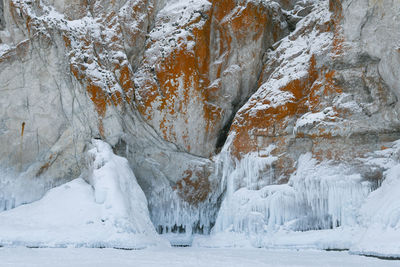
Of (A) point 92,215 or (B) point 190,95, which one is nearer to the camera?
(A) point 92,215

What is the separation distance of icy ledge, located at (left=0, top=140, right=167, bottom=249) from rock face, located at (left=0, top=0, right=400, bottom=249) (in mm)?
1589

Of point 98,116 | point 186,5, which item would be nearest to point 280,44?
point 186,5

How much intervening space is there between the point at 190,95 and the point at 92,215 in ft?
20.6

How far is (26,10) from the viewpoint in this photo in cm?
1555

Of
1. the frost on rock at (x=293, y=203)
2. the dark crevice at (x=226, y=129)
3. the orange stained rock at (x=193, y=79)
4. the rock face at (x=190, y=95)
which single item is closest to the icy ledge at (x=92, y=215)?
the rock face at (x=190, y=95)

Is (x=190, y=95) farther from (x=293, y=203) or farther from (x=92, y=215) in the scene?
(x=92, y=215)

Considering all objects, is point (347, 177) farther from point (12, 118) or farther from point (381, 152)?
point (12, 118)

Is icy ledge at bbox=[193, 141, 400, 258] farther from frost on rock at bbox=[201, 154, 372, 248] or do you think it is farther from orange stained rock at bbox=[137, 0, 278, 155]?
orange stained rock at bbox=[137, 0, 278, 155]

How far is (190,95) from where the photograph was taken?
16219 millimetres

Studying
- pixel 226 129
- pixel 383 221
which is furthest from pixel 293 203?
pixel 226 129

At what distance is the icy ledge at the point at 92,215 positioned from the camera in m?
11.7

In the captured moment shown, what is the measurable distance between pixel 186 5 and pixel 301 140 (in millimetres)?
7759

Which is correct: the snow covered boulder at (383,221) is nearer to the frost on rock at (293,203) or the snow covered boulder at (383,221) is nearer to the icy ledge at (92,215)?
the frost on rock at (293,203)

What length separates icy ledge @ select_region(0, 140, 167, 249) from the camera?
11.7 meters
